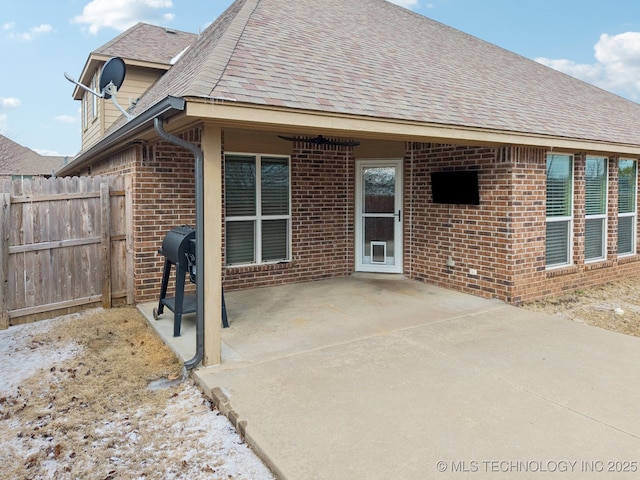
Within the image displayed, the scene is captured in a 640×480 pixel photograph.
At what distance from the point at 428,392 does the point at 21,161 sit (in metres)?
36.6

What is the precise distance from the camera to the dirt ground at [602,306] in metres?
5.57

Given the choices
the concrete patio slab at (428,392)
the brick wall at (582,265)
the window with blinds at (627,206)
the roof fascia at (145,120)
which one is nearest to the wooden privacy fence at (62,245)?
the roof fascia at (145,120)

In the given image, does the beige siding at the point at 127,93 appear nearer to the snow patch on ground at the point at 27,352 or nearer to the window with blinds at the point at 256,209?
the window with blinds at the point at 256,209

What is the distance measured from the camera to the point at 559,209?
23.6 feet

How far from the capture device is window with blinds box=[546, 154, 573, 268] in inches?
277

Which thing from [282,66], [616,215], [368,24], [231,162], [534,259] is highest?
[368,24]

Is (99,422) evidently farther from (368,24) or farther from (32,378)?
(368,24)

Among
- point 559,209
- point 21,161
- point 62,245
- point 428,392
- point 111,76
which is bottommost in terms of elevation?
point 428,392

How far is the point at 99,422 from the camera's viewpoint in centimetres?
321

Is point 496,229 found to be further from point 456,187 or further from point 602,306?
point 602,306

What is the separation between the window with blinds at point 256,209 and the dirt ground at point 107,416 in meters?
2.39

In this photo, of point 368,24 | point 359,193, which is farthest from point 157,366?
point 368,24

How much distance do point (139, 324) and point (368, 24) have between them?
660cm

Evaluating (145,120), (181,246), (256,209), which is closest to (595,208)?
(256,209)
